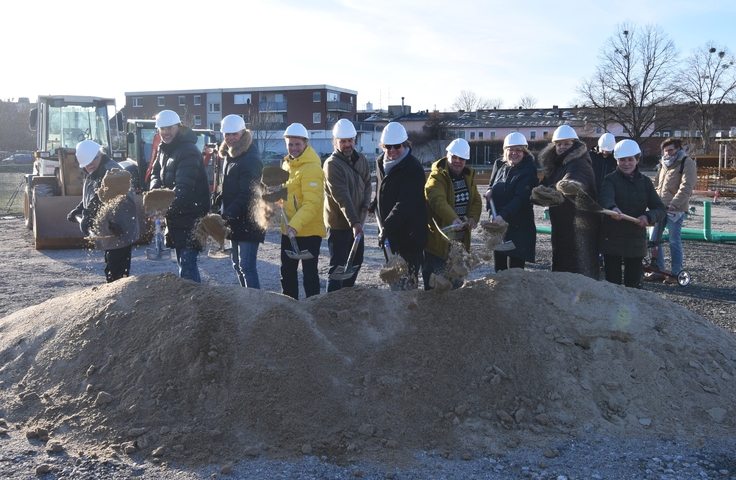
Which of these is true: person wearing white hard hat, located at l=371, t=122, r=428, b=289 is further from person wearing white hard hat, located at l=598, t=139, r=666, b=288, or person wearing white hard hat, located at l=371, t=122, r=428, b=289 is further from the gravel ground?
the gravel ground

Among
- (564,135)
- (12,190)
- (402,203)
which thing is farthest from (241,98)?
(402,203)

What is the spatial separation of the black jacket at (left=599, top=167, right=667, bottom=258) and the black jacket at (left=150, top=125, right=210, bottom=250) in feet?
11.8

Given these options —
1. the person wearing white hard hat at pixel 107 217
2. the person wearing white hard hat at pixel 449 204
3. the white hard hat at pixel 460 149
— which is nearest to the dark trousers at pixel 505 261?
the person wearing white hard hat at pixel 449 204

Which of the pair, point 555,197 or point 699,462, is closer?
point 699,462

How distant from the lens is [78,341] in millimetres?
4609

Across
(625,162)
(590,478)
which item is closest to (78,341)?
(590,478)

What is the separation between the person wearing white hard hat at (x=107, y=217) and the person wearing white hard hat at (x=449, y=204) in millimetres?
2637

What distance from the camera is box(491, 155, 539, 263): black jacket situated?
5629 millimetres

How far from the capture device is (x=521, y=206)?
5.61m

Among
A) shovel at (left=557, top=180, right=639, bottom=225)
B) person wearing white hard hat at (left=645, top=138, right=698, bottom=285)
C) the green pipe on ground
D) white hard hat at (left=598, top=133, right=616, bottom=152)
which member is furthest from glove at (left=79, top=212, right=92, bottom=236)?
the green pipe on ground

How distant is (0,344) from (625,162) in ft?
17.7

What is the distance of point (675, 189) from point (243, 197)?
17.9ft

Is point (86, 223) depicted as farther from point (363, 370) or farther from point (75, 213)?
point (363, 370)

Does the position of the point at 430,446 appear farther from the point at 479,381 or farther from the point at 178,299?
the point at 178,299
